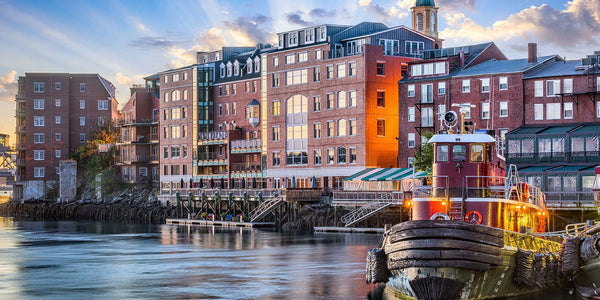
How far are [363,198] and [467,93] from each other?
18247mm

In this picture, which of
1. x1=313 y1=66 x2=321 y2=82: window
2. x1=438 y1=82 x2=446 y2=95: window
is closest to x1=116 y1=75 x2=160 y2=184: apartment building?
x1=313 y1=66 x2=321 y2=82: window

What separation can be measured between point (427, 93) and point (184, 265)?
46.3m

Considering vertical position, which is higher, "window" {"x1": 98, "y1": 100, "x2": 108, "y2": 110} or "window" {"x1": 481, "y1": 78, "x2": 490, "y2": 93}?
"window" {"x1": 98, "y1": 100, "x2": 108, "y2": 110}

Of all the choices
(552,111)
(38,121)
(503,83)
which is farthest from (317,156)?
(38,121)

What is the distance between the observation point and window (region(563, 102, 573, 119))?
272 feet

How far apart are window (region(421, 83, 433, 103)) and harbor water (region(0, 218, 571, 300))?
23.0m

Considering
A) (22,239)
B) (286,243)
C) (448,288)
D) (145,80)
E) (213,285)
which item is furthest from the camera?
(145,80)

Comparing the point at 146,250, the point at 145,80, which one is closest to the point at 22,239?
the point at 146,250

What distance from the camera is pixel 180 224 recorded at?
9988 centimetres

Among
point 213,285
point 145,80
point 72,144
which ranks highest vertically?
point 145,80

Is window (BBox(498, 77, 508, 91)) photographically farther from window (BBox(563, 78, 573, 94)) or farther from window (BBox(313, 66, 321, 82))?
window (BBox(313, 66, 321, 82))

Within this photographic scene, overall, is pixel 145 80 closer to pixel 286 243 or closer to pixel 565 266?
pixel 286 243

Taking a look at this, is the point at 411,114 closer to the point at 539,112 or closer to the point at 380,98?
the point at 380,98

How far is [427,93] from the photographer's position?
9294 centimetres
